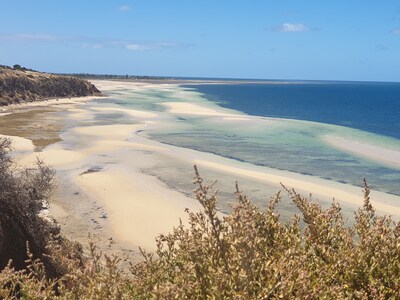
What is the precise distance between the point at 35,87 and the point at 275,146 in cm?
5310

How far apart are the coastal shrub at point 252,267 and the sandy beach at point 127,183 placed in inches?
374

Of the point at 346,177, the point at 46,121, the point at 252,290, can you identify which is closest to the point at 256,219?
the point at 252,290

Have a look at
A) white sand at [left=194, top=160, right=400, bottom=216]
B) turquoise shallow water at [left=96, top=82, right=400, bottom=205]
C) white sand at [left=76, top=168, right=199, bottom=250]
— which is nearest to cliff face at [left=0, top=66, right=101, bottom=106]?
turquoise shallow water at [left=96, top=82, right=400, bottom=205]

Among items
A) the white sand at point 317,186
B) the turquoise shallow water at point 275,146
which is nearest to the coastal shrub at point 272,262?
the turquoise shallow water at point 275,146

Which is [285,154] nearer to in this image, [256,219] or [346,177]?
[346,177]

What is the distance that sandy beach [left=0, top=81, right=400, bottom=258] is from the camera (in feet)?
52.5

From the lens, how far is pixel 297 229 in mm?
5719

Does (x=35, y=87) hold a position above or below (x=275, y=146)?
above

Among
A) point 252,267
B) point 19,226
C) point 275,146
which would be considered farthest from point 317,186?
point 252,267

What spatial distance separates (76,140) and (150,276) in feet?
99.1

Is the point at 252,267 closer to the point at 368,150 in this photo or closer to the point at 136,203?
the point at 136,203

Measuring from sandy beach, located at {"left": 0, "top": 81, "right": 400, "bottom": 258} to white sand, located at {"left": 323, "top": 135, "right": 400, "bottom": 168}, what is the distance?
3.6 inches

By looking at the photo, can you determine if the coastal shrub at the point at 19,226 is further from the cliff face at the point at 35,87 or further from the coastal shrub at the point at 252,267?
the cliff face at the point at 35,87

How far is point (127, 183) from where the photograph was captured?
2147 cm
